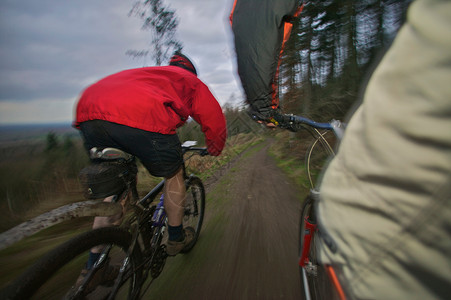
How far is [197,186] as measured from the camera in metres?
2.73

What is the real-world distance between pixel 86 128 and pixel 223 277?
1928 millimetres

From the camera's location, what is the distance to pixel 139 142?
Answer: 4.98ft

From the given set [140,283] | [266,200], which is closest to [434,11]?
[140,283]

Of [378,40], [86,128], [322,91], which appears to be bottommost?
[86,128]

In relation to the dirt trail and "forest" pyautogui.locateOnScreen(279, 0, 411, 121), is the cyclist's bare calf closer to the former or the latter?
the dirt trail

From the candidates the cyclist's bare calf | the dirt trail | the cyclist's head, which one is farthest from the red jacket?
the dirt trail

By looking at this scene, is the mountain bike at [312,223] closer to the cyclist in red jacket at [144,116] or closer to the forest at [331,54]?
the cyclist in red jacket at [144,116]

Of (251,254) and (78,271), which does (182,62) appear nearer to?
(78,271)

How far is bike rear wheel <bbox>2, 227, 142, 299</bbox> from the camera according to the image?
97cm

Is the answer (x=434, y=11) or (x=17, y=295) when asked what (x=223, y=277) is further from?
(x=434, y=11)

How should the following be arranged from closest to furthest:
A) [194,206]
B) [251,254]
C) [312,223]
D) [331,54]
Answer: [312,223] → [251,254] → [194,206] → [331,54]

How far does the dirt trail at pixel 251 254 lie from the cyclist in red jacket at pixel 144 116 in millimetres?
846

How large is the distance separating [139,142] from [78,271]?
38.9 inches

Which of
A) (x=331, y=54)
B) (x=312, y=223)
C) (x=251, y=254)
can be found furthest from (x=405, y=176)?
(x=331, y=54)
